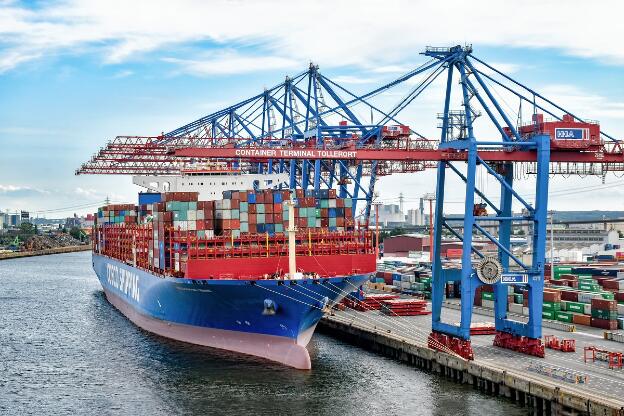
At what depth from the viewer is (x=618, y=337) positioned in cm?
3878

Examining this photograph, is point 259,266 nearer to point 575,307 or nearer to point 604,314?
point 604,314

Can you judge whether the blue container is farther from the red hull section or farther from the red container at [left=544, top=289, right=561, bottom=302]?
the red container at [left=544, top=289, right=561, bottom=302]

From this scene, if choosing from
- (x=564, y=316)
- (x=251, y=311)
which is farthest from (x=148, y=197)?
(x=564, y=316)

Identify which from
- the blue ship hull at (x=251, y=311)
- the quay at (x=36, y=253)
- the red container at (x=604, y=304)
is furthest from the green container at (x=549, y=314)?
the quay at (x=36, y=253)

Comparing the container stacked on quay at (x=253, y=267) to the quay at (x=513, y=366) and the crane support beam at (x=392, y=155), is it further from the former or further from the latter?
the quay at (x=513, y=366)

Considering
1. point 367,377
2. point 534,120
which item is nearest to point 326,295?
point 367,377

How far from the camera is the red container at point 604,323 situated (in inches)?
1667

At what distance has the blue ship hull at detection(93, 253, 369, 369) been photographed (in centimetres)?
3616

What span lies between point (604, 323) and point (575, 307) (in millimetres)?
2763

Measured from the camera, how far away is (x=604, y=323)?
42.8 m

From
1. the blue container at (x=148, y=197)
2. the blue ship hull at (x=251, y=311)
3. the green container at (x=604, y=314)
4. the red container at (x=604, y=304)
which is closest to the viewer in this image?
the blue ship hull at (x=251, y=311)

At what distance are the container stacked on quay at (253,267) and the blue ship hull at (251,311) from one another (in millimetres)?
51

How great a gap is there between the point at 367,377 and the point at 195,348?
10.3 m

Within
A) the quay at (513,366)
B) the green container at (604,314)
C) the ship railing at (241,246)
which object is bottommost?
the quay at (513,366)
